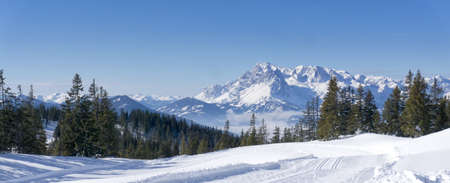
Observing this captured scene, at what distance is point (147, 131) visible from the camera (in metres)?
115

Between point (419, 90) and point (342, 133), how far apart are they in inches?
452

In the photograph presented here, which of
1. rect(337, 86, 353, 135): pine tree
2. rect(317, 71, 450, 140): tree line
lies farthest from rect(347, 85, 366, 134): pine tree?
rect(337, 86, 353, 135): pine tree

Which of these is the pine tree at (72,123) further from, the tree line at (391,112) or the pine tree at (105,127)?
the tree line at (391,112)

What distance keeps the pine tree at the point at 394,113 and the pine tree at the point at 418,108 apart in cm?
774

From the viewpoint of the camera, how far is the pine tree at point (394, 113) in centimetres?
4475

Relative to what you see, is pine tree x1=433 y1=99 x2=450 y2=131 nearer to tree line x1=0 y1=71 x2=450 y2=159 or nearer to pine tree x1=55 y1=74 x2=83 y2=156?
tree line x1=0 y1=71 x2=450 y2=159

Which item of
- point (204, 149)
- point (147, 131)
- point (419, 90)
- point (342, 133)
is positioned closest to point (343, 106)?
point (342, 133)

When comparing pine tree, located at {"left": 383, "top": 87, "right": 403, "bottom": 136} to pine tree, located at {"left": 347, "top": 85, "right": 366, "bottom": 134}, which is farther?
pine tree, located at {"left": 383, "top": 87, "right": 403, "bottom": 136}

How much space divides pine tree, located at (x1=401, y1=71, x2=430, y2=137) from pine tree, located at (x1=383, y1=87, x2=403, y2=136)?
7.74 m

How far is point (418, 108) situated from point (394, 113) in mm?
9724

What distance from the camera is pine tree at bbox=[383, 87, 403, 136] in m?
44.8

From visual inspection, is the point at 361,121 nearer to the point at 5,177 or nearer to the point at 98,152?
the point at 98,152

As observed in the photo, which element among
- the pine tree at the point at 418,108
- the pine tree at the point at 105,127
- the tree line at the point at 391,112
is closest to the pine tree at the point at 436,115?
the tree line at the point at 391,112

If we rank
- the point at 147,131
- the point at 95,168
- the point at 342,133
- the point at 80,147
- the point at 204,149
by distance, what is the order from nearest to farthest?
1. the point at 95,168
2. the point at 80,147
3. the point at 342,133
4. the point at 204,149
5. the point at 147,131
